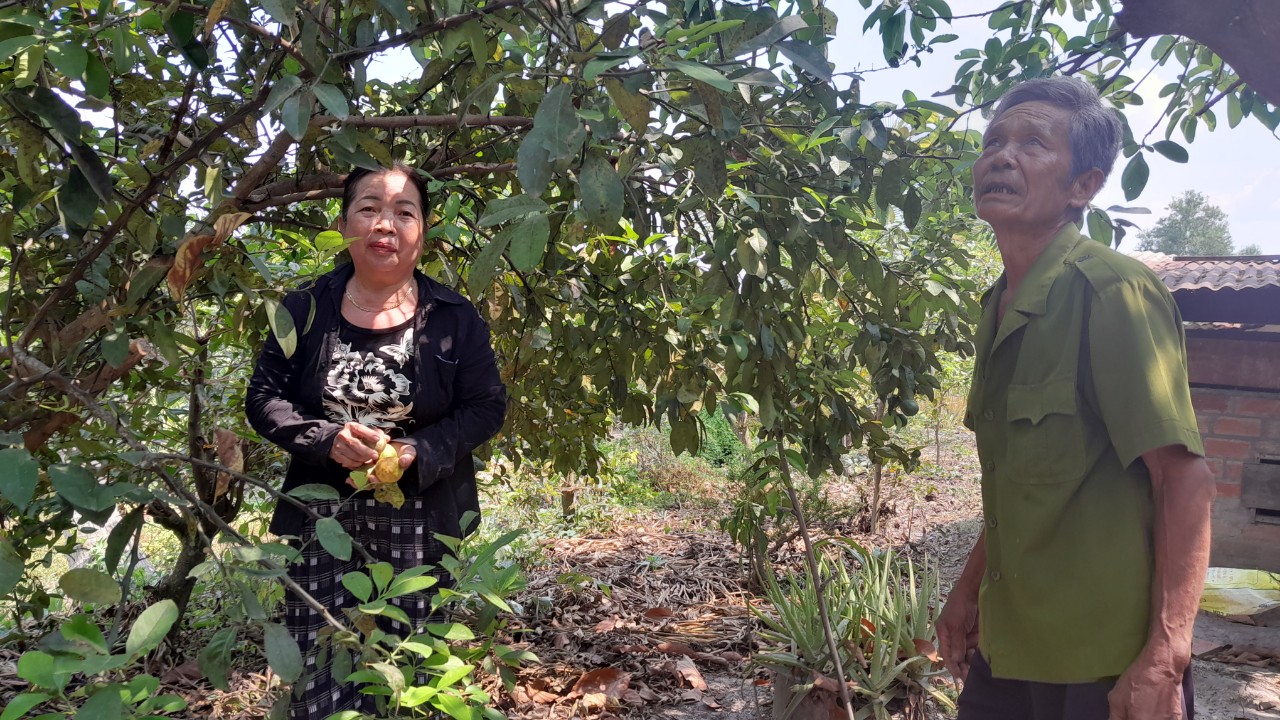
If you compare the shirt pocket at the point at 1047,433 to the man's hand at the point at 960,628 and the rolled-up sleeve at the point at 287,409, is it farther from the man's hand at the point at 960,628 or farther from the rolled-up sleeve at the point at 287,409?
the rolled-up sleeve at the point at 287,409

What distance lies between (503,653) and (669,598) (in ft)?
11.2

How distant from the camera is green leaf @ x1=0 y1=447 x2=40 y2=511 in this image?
0.96 meters

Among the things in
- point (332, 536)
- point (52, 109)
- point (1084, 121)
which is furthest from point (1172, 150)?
point (52, 109)

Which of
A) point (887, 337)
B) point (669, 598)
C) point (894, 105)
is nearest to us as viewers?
point (894, 105)

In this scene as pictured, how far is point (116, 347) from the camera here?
141 centimetres

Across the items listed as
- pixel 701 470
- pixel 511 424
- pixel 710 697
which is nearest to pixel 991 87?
pixel 511 424

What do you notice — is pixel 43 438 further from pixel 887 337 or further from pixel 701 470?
pixel 701 470

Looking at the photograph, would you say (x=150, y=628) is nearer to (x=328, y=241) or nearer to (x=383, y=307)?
(x=328, y=241)

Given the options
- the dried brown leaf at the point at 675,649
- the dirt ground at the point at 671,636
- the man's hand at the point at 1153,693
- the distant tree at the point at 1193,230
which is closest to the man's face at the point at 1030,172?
the man's hand at the point at 1153,693

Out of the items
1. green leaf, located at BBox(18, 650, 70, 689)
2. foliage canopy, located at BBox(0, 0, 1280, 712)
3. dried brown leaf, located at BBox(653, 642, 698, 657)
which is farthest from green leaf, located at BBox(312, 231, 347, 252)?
dried brown leaf, located at BBox(653, 642, 698, 657)

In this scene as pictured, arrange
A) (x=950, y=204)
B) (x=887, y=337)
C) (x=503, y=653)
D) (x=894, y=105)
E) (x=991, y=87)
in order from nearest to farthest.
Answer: (x=503, y=653)
(x=894, y=105)
(x=887, y=337)
(x=991, y=87)
(x=950, y=204)

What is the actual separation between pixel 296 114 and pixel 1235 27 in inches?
83.5

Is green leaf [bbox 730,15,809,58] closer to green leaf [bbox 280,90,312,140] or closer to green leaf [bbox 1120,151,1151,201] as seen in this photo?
green leaf [bbox 280,90,312,140]

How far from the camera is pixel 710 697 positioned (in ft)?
11.1
